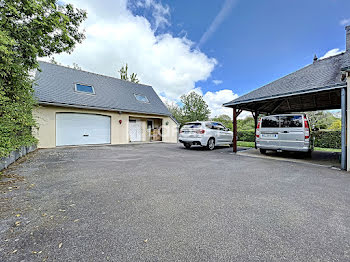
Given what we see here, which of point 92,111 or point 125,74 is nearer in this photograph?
point 92,111

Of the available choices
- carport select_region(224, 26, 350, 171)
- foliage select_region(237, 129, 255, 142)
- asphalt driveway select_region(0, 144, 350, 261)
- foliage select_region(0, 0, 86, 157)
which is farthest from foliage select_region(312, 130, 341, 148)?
foliage select_region(0, 0, 86, 157)

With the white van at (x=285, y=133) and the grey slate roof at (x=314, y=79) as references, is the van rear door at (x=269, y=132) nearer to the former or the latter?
the white van at (x=285, y=133)

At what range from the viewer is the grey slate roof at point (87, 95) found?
10.0 metres

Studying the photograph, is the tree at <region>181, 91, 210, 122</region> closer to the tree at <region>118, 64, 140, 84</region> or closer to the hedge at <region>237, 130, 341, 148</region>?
the tree at <region>118, 64, 140, 84</region>

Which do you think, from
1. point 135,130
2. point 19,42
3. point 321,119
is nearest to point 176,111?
point 135,130

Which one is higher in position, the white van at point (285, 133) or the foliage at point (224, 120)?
the foliage at point (224, 120)

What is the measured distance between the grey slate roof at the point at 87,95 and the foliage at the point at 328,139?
11721mm

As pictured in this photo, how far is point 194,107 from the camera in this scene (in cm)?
2488

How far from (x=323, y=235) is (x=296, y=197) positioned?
1143 mm

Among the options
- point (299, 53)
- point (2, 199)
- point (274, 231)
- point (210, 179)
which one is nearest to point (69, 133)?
point (2, 199)

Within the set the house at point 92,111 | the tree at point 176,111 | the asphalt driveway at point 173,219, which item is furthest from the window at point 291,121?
the tree at point 176,111

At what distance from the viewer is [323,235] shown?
181 centimetres

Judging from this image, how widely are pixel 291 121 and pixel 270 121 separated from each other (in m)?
0.74

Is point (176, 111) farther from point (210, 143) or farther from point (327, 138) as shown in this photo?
point (327, 138)
